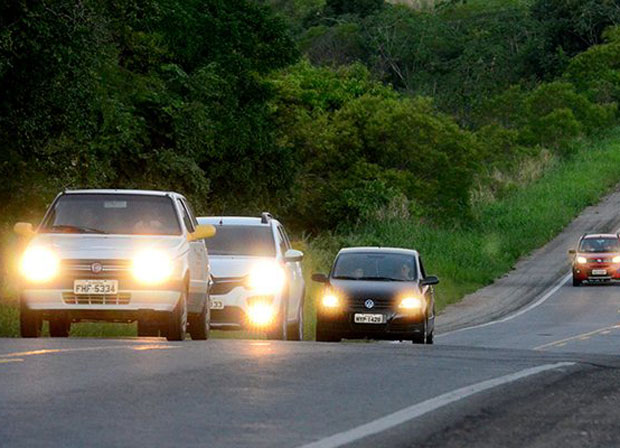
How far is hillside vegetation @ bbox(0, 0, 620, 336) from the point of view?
104 ft

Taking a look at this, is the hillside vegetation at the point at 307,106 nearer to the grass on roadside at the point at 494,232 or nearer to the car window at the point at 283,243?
the grass on roadside at the point at 494,232

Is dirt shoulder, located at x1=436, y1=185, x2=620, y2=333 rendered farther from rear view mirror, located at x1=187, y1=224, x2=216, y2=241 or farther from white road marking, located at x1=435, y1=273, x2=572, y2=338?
rear view mirror, located at x1=187, y1=224, x2=216, y2=241

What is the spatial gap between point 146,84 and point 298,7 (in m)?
135

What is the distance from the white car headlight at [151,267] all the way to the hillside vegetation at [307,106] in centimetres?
1014

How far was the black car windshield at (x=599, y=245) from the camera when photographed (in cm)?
5653

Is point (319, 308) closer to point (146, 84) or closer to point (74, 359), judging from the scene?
point (74, 359)

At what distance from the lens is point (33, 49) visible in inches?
1144

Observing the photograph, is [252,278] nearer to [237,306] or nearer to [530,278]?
[237,306]

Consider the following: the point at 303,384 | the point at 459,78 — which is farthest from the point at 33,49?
the point at 459,78

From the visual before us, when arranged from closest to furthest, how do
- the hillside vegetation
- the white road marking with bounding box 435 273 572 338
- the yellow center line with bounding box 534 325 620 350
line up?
the hillside vegetation
the yellow center line with bounding box 534 325 620 350
the white road marking with bounding box 435 273 572 338

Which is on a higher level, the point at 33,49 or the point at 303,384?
the point at 33,49

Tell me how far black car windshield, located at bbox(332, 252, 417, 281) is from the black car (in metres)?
0.02

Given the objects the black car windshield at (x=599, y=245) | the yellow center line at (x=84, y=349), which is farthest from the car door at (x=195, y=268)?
the black car windshield at (x=599, y=245)

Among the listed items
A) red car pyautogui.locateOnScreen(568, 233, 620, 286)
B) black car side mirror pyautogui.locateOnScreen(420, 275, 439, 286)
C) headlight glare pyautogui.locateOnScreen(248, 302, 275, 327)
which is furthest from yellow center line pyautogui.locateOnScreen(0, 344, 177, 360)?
red car pyautogui.locateOnScreen(568, 233, 620, 286)
